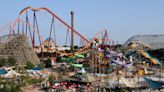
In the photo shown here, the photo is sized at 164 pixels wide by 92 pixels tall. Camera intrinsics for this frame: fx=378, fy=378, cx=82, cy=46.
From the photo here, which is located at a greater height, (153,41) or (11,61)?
(153,41)

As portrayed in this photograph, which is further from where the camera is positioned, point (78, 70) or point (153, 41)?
point (153, 41)

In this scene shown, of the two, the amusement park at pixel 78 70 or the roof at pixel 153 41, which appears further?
the roof at pixel 153 41

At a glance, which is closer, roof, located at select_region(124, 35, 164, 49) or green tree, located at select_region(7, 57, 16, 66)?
green tree, located at select_region(7, 57, 16, 66)

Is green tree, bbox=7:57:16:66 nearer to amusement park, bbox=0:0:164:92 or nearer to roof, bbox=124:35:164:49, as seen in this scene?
amusement park, bbox=0:0:164:92

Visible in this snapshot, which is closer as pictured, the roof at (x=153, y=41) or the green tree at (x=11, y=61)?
the green tree at (x=11, y=61)

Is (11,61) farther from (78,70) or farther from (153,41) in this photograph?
(153,41)

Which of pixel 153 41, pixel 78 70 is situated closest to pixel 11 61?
pixel 78 70

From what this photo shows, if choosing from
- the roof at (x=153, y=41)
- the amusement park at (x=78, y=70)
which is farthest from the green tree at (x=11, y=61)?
the roof at (x=153, y=41)

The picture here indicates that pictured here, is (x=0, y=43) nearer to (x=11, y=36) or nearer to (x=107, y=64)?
(x=11, y=36)

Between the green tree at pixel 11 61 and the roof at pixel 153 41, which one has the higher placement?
the roof at pixel 153 41

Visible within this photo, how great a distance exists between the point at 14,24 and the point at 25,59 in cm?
1344

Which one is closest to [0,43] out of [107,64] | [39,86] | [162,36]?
[107,64]

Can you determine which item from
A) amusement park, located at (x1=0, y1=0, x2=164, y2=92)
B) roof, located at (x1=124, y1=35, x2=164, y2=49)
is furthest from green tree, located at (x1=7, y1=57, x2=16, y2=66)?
roof, located at (x1=124, y1=35, x2=164, y2=49)

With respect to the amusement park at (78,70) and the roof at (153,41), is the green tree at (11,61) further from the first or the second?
the roof at (153,41)
